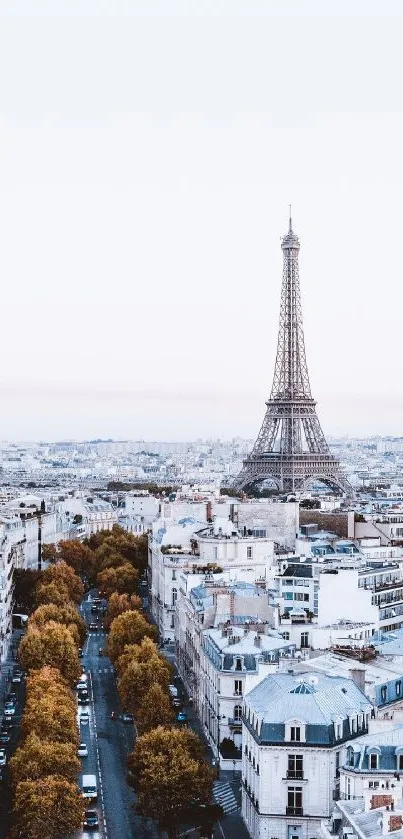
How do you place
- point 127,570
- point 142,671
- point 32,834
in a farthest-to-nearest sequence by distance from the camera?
point 127,570
point 142,671
point 32,834

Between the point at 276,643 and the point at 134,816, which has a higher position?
the point at 276,643

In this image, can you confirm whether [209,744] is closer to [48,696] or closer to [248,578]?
[48,696]

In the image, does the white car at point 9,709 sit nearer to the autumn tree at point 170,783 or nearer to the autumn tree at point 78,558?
the autumn tree at point 170,783

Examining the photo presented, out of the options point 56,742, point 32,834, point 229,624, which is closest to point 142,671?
point 229,624

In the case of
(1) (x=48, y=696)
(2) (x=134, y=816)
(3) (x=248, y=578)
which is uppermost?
(3) (x=248, y=578)

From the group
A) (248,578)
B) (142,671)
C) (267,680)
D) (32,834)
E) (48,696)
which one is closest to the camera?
(32,834)
